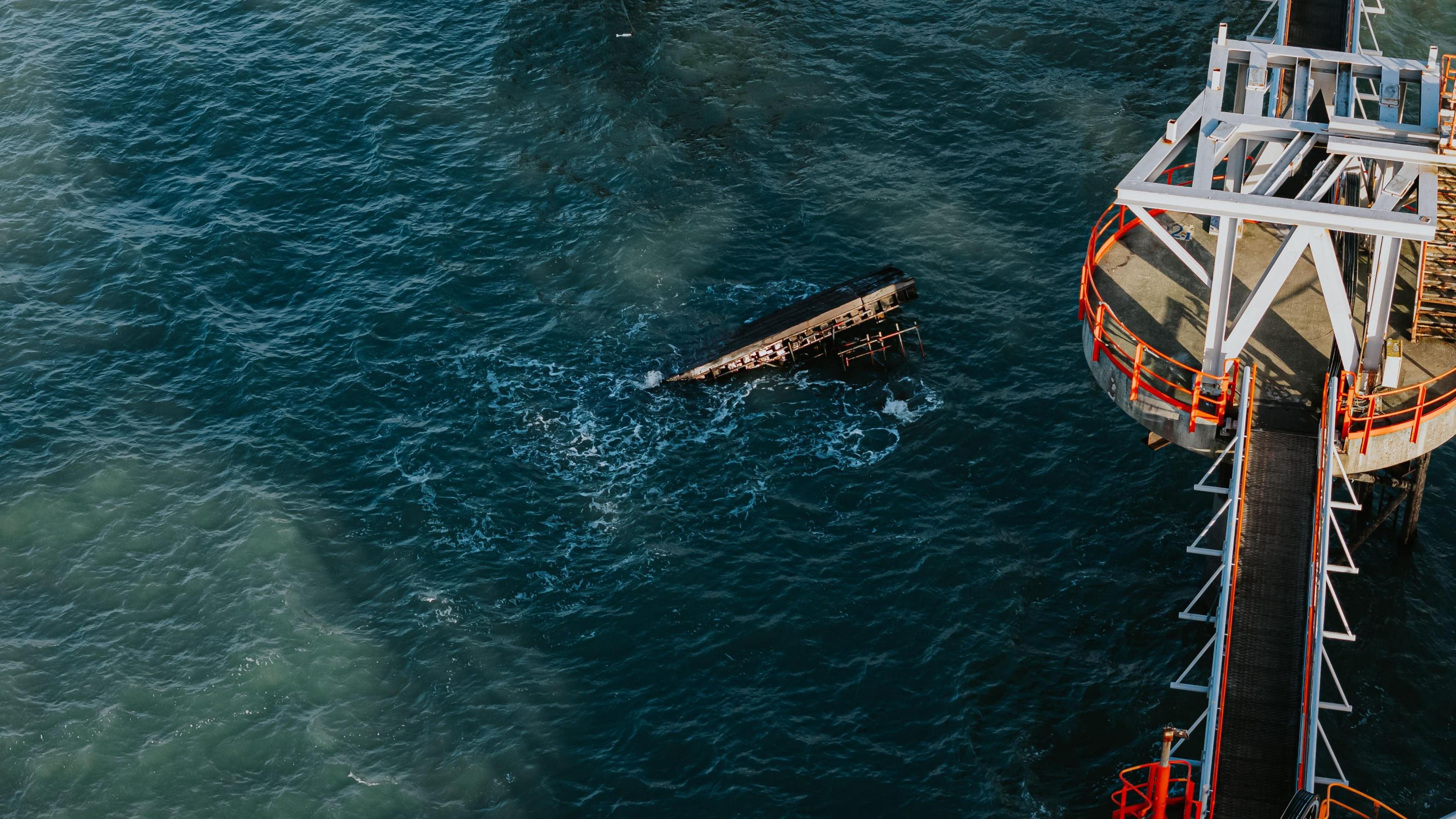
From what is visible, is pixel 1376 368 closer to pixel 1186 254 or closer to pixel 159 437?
pixel 1186 254

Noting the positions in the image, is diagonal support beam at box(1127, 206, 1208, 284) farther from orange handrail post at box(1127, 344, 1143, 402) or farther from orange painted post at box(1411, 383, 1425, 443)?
orange painted post at box(1411, 383, 1425, 443)

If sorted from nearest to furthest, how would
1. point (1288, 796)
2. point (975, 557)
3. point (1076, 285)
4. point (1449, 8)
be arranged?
point (1288, 796), point (975, 557), point (1076, 285), point (1449, 8)

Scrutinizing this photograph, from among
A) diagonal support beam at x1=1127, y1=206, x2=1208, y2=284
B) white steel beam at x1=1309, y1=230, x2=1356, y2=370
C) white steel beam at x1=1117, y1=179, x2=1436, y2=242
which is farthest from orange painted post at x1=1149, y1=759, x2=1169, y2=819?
white steel beam at x1=1117, y1=179, x2=1436, y2=242

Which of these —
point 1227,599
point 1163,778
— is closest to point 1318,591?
point 1227,599

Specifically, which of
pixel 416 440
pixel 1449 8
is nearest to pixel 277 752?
pixel 416 440

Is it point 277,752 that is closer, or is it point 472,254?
point 277,752

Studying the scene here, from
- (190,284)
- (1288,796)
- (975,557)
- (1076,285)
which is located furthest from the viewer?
(190,284)
